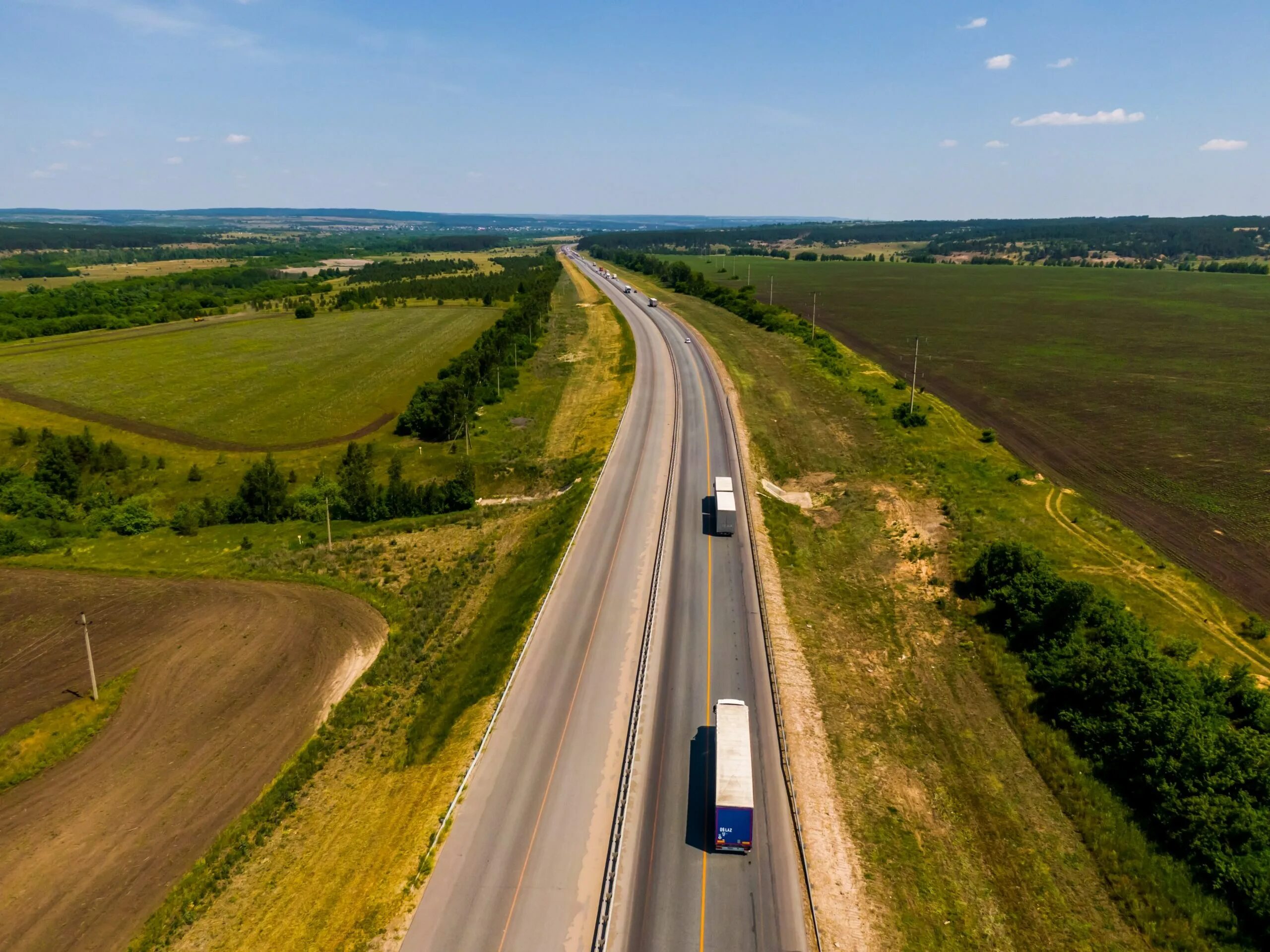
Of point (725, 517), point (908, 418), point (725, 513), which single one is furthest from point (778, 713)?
point (908, 418)

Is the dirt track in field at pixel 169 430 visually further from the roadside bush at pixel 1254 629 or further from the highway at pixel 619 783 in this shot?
the roadside bush at pixel 1254 629

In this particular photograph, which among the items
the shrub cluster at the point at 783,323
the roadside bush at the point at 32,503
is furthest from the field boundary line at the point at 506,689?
the shrub cluster at the point at 783,323

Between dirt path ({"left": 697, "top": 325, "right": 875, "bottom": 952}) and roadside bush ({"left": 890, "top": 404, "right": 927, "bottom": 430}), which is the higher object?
roadside bush ({"left": 890, "top": 404, "right": 927, "bottom": 430})

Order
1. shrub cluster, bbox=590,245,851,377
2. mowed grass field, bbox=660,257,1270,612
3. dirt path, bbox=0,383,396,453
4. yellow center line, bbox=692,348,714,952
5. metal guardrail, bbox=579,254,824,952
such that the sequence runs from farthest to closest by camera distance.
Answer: shrub cluster, bbox=590,245,851,377
dirt path, bbox=0,383,396,453
mowed grass field, bbox=660,257,1270,612
yellow center line, bbox=692,348,714,952
metal guardrail, bbox=579,254,824,952

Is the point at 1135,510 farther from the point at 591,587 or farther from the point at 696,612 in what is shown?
the point at 591,587

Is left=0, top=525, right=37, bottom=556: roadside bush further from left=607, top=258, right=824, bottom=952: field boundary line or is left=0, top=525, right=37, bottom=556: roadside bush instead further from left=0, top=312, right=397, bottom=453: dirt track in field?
left=607, top=258, right=824, bottom=952: field boundary line

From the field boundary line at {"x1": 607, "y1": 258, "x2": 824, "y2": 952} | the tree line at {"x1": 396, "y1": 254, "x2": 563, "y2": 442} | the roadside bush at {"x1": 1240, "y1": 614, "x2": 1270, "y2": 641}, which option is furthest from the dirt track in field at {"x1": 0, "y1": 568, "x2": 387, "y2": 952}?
the roadside bush at {"x1": 1240, "y1": 614, "x2": 1270, "y2": 641}
